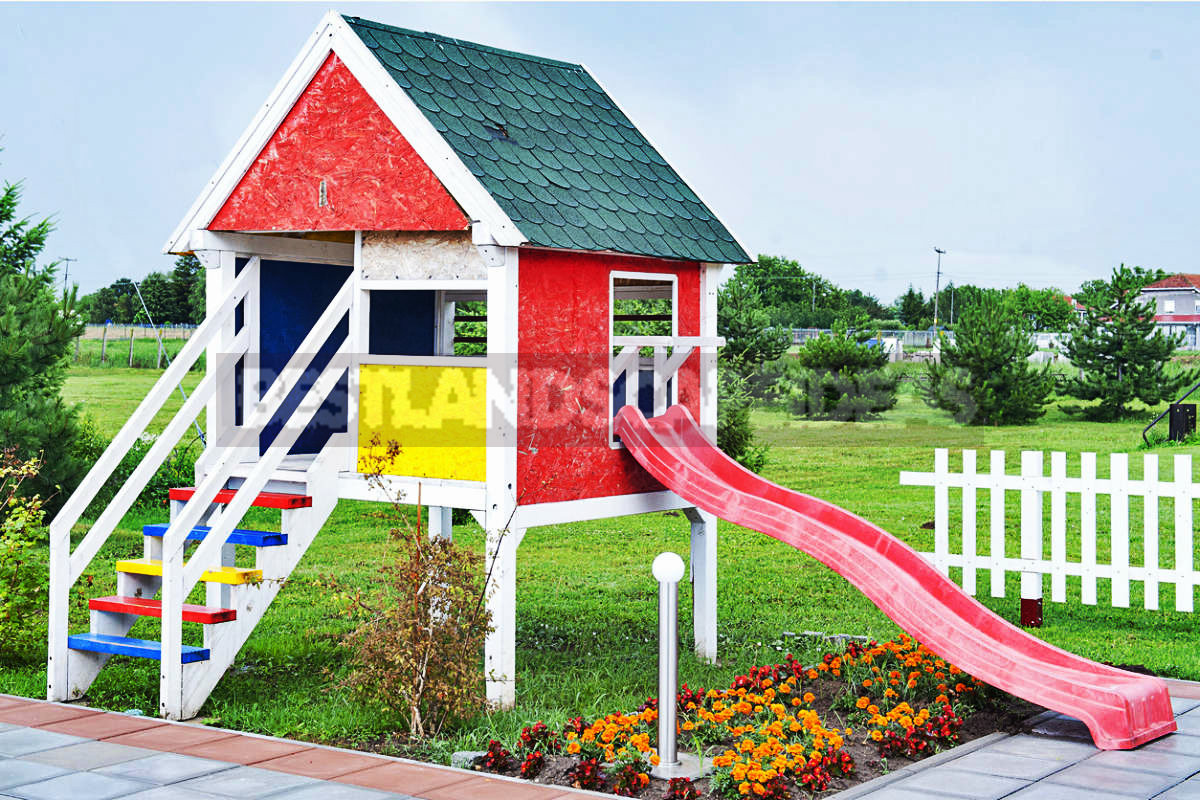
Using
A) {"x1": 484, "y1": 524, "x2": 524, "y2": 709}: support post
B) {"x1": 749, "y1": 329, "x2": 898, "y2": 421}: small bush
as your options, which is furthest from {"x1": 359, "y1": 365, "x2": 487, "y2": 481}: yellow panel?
{"x1": 749, "y1": 329, "x2": 898, "y2": 421}: small bush

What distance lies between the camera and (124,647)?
27.3 ft

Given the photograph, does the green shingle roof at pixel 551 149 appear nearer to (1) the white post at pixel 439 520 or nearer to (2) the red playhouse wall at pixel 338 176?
(2) the red playhouse wall at pixel 338 176

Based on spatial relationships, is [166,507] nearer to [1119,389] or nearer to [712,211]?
[712,211]

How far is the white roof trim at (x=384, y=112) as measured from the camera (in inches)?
328

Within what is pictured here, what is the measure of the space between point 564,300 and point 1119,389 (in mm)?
22492

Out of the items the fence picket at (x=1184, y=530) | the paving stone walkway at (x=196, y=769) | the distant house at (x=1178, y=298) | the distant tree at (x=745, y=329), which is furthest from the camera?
the distant house at (x=1178, y=298)

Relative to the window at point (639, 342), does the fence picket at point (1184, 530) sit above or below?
below

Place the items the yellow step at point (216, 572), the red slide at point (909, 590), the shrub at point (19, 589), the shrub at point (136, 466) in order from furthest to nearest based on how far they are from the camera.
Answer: the shrub at point (136, 466) < the shrub at point (19, 589) < the yellow step at point (216, 572) < the red slide at point (909, 590)

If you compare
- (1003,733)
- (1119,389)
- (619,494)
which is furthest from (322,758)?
(1119,389)

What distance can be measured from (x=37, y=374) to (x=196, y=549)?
7.61 meters

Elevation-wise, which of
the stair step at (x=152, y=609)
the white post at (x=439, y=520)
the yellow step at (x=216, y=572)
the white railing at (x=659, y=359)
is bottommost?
the stair step at (x=152, y=609)

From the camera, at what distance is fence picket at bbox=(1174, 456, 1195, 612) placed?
10.7 m

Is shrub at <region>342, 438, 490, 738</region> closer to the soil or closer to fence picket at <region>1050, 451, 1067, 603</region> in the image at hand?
the soil

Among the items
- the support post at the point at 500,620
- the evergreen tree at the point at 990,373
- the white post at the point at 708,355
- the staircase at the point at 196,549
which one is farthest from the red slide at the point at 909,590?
the evergreen tree at the point at 990,373
